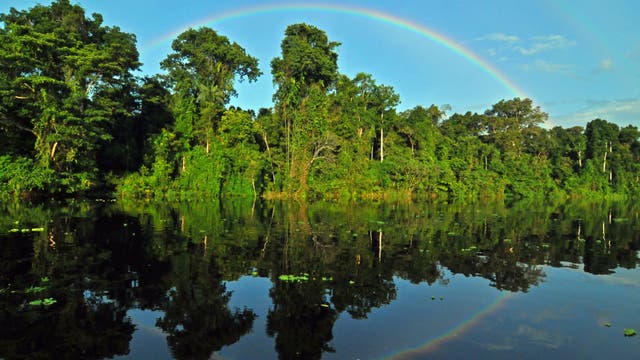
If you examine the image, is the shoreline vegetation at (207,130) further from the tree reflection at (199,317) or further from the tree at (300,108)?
the tree reflection at (199,317)

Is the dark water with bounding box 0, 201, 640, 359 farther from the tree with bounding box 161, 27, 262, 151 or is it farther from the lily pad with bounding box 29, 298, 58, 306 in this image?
the tree with bounding box 161, 27, 262, 151

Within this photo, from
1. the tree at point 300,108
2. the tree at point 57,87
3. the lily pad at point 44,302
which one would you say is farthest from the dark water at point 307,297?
the tree at point 300,108

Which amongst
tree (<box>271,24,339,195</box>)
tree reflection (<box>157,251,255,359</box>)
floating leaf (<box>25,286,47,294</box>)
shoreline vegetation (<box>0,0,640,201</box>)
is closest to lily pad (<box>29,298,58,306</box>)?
floating leaf (<box>25,286,47,294</box>)

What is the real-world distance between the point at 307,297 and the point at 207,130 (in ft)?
153

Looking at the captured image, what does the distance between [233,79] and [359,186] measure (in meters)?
25.4

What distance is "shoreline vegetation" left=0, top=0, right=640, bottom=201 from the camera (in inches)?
1481

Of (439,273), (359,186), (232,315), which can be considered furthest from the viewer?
(359,186)

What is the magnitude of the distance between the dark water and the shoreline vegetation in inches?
942

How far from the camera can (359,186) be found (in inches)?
2360

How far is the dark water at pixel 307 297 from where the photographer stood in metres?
7.26

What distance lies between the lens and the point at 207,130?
174 feet

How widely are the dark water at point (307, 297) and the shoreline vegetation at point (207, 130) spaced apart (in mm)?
23919

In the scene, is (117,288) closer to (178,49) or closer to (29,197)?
(29,197)

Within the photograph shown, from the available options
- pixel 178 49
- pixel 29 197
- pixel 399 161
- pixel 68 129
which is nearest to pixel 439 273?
pixel 68 129
